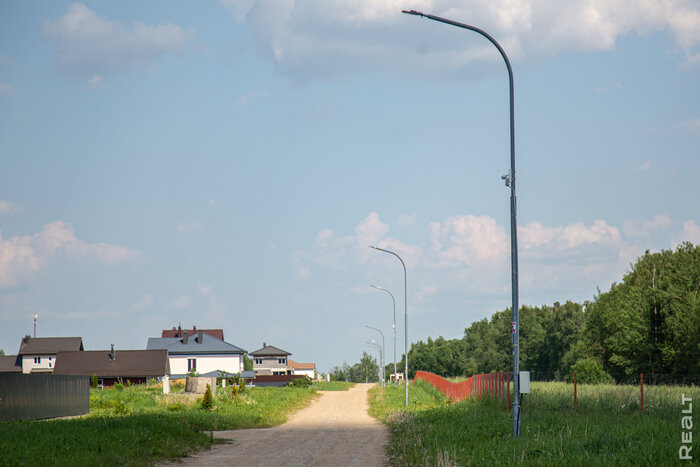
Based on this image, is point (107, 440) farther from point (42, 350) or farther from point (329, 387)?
point (42, 350)

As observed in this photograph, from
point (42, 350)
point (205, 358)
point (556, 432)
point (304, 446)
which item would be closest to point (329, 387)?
point (205, 358)

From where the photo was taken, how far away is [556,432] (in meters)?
17.2

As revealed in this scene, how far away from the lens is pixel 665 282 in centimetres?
6425

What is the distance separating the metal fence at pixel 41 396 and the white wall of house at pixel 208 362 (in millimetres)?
63993

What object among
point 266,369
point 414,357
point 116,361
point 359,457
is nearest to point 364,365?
point 414,357

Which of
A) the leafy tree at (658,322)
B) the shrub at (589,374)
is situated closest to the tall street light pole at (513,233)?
the shrub at (589,374)

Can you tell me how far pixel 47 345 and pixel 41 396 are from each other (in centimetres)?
8746

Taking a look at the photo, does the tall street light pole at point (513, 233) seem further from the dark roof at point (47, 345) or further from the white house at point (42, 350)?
the dark roof at point (47, 345)

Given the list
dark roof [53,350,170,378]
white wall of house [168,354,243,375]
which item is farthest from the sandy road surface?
white wall of house [168,354,243,375]

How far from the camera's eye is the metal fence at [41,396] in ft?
99.3

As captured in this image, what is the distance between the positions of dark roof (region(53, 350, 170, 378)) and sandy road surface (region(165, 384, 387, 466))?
59.5 metres

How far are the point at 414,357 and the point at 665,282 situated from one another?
9676cm

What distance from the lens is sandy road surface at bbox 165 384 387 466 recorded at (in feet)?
56.7

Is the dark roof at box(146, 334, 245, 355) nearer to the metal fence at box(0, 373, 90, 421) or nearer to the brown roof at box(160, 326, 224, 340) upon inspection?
the brown roof at box(160, 326, 224, 340)
